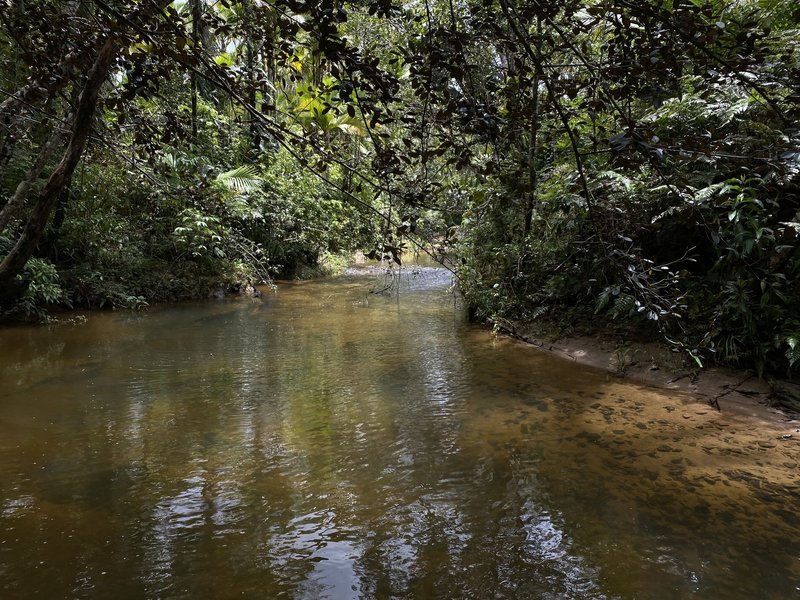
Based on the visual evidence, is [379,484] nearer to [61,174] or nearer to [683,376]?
[61,174]

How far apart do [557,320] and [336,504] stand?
5.75 metres

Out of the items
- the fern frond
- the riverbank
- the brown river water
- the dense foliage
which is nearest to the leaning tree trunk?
the dense foliage

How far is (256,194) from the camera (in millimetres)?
14766

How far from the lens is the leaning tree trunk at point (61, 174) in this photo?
2504 millimetres

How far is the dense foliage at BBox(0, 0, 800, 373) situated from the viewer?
185 centimetres

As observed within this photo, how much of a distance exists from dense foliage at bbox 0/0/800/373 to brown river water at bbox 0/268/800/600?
1.33 meters

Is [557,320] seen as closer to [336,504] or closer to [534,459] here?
[534,459]

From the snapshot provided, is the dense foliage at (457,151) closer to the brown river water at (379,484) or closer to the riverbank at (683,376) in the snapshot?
the riverbank at (683,376)

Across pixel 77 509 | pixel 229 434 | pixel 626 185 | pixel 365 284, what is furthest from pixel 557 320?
pixel 365 284

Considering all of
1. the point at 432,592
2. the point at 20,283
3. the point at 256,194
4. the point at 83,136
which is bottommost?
the point at 432,592

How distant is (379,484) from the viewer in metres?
3.94

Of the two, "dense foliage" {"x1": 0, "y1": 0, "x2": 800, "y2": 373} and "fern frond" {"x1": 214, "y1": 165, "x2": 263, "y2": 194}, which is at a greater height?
"fern frond" {"x1": 214, "y1": 165, "x2": 263, "y2": 194}

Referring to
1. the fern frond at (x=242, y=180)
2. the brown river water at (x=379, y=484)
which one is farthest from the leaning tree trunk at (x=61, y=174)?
the fern frond at (x=242, y=180)

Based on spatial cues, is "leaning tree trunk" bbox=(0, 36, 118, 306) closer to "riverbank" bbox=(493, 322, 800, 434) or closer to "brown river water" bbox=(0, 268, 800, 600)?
"brown river water" bbox=(0, 268, 800, 600)
